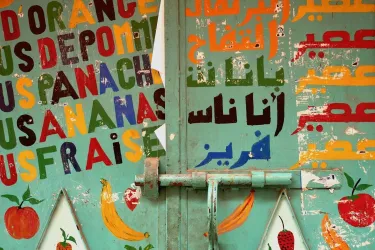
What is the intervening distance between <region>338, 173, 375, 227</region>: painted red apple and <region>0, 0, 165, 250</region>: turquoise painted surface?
583 mm

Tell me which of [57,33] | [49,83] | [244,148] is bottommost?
[244,148]

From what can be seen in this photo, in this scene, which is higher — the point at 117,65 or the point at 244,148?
the point at 117,65

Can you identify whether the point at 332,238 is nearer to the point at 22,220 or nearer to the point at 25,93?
the point at 22,220

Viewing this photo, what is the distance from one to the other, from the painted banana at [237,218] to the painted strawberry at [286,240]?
0.12 m

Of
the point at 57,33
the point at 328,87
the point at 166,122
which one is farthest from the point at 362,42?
the point at 57,33

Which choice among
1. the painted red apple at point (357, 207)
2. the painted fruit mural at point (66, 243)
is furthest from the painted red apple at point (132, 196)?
the painted red apple at point (357, 207)

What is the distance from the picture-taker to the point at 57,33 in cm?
161

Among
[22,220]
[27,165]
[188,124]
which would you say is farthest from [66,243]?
[188,124]

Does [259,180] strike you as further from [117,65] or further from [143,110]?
[117,65]

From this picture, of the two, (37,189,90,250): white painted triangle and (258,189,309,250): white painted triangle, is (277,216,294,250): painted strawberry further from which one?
(37,189,90,250): white painted triangle

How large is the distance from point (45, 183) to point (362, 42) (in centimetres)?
113

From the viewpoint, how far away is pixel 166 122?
61.2 inches

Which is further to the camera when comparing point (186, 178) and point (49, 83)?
point (49, 83)

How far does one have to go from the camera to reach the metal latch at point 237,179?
1.48 meters
